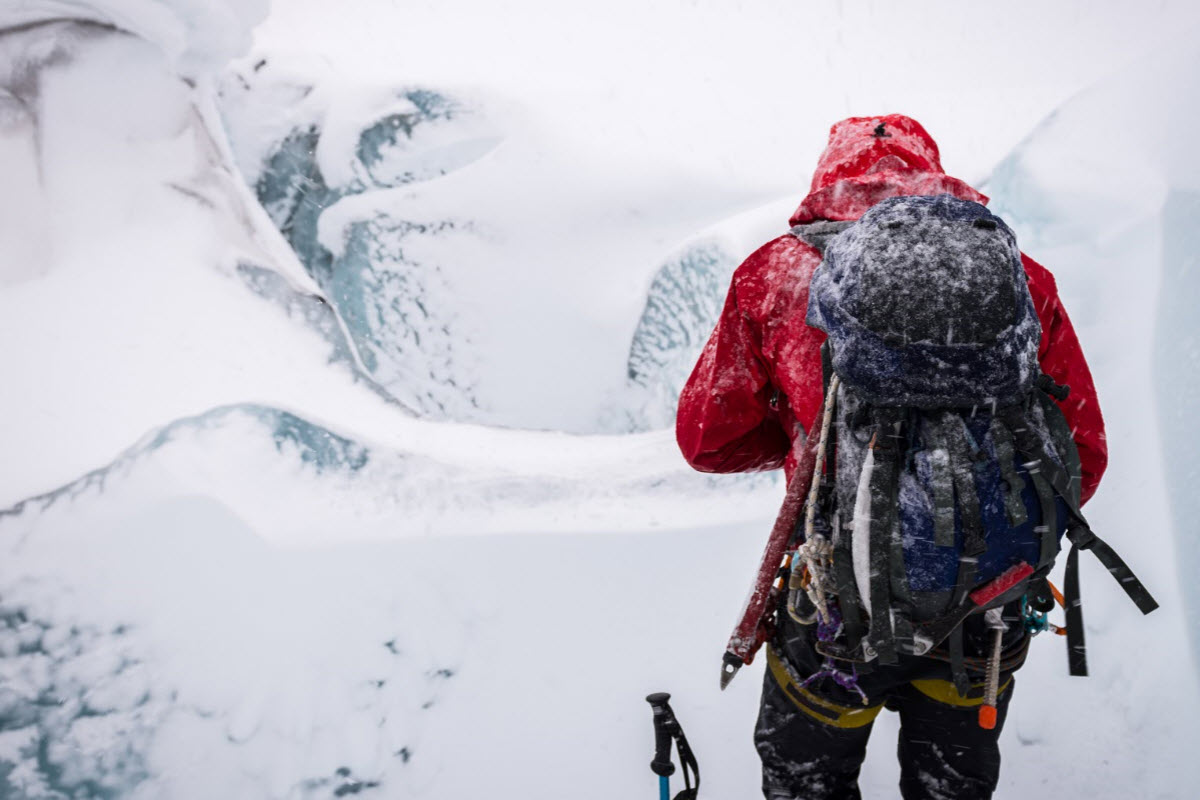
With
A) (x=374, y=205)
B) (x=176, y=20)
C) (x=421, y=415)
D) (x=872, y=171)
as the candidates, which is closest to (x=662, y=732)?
(x=872, y=171)

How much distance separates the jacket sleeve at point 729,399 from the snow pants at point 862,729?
11.1 inches

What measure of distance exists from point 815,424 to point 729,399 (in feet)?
0.59

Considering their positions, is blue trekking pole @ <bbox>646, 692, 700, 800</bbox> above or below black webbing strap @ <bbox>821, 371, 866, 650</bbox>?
below

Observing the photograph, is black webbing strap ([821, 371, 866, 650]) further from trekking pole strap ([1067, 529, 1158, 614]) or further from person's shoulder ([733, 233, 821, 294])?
trekking pole strap ([1067, 529, 1158, 614])

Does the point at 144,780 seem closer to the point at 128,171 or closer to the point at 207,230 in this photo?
the point at 207,230

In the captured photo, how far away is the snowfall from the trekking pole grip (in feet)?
1.34

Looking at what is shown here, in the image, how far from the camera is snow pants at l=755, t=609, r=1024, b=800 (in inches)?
40.2

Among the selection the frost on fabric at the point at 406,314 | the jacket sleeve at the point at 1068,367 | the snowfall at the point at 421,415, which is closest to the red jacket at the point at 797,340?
the jacket sleeve at the point at 1068,367

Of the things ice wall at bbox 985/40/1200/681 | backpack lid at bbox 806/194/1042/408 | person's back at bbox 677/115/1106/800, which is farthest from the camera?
ice wall at bbox 985/40/1200/681

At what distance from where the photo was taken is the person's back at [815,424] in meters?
0.97

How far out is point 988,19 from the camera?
17.7ft

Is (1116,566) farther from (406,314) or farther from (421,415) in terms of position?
(406,314)

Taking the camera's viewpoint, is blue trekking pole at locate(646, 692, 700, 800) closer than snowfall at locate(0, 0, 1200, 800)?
Yes

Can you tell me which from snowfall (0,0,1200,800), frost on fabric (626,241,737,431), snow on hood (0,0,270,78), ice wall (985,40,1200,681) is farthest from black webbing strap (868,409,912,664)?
snow on hood (0,0,270,78)
